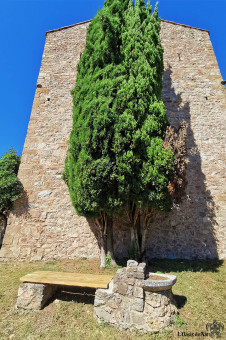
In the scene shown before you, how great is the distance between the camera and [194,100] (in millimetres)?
6496

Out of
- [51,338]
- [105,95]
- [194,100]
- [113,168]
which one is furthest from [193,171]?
[51,338]

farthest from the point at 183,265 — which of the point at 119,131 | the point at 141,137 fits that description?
the point at 119,131

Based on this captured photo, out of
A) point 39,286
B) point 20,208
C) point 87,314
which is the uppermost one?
point 20,208

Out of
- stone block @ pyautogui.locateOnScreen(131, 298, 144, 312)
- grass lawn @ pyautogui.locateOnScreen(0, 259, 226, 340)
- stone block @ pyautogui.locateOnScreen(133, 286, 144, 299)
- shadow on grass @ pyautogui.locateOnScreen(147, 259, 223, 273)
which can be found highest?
shadow on grass @ pyautogui.locateOnScreen(147, 259, 223, 273)

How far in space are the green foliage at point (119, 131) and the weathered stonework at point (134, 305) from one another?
4.91 ft

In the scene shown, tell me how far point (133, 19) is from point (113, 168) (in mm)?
4020

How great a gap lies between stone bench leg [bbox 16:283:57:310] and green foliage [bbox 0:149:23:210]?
9.45 feet

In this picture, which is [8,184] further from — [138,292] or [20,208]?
[138,292]

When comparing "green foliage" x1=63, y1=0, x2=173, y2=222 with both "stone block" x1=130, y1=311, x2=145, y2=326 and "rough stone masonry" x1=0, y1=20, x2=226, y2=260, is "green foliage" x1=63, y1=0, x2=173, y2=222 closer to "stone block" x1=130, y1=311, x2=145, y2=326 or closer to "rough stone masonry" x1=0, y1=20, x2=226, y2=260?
"rough stone masonry" x1=0, y1=20, x2=226, y2=260

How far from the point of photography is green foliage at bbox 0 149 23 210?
5109 millimetres

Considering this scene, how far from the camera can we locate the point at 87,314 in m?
2.71

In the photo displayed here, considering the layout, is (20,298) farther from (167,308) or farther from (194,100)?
(194,100)

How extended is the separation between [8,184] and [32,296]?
3.26 metres

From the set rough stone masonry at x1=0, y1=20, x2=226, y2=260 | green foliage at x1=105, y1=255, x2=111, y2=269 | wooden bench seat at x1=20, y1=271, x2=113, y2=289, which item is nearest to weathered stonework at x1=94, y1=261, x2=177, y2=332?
wooden bench seat at x1=20, y1=271, x2=113, y2=289
